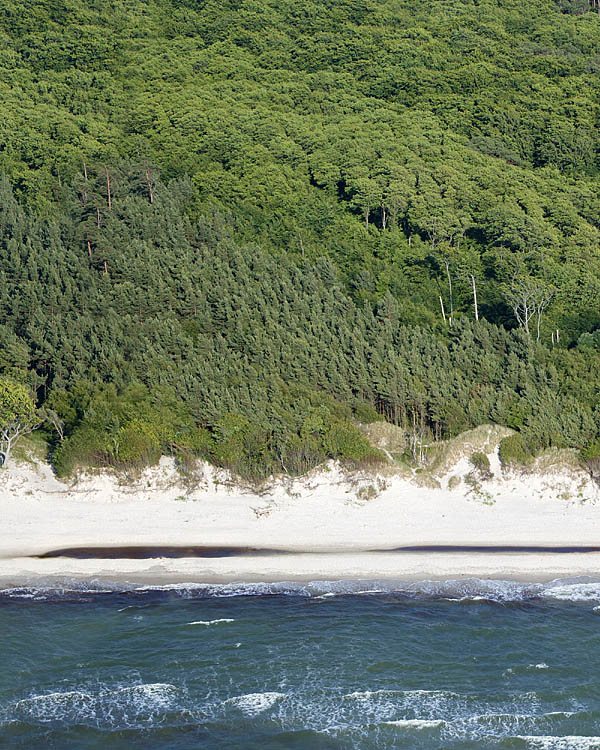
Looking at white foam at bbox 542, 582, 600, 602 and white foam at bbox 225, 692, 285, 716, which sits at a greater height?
white foam at bbox 542, 582, 600, 602

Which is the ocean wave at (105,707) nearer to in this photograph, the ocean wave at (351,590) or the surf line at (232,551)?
the ocean wave at (351,590)

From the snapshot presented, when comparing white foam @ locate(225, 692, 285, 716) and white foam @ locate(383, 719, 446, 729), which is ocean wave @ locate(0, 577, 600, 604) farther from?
white foam @ locate(383, 719, 446, 729)

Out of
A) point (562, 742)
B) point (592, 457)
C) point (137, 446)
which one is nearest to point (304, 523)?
point (137, 446)

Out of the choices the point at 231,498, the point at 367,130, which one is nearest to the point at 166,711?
the point at 231,498

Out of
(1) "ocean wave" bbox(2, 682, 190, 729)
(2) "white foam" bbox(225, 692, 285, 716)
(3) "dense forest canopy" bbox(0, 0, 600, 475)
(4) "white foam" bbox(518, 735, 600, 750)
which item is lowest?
(1) "ocean wave" bbox(2, 682, 190, 729)

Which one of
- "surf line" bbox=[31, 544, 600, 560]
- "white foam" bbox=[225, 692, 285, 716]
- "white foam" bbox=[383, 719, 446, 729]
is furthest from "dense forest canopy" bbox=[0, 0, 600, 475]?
"white foam" bbox=[383, 719, 446, 729]

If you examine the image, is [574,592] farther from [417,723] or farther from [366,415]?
[366,415]
